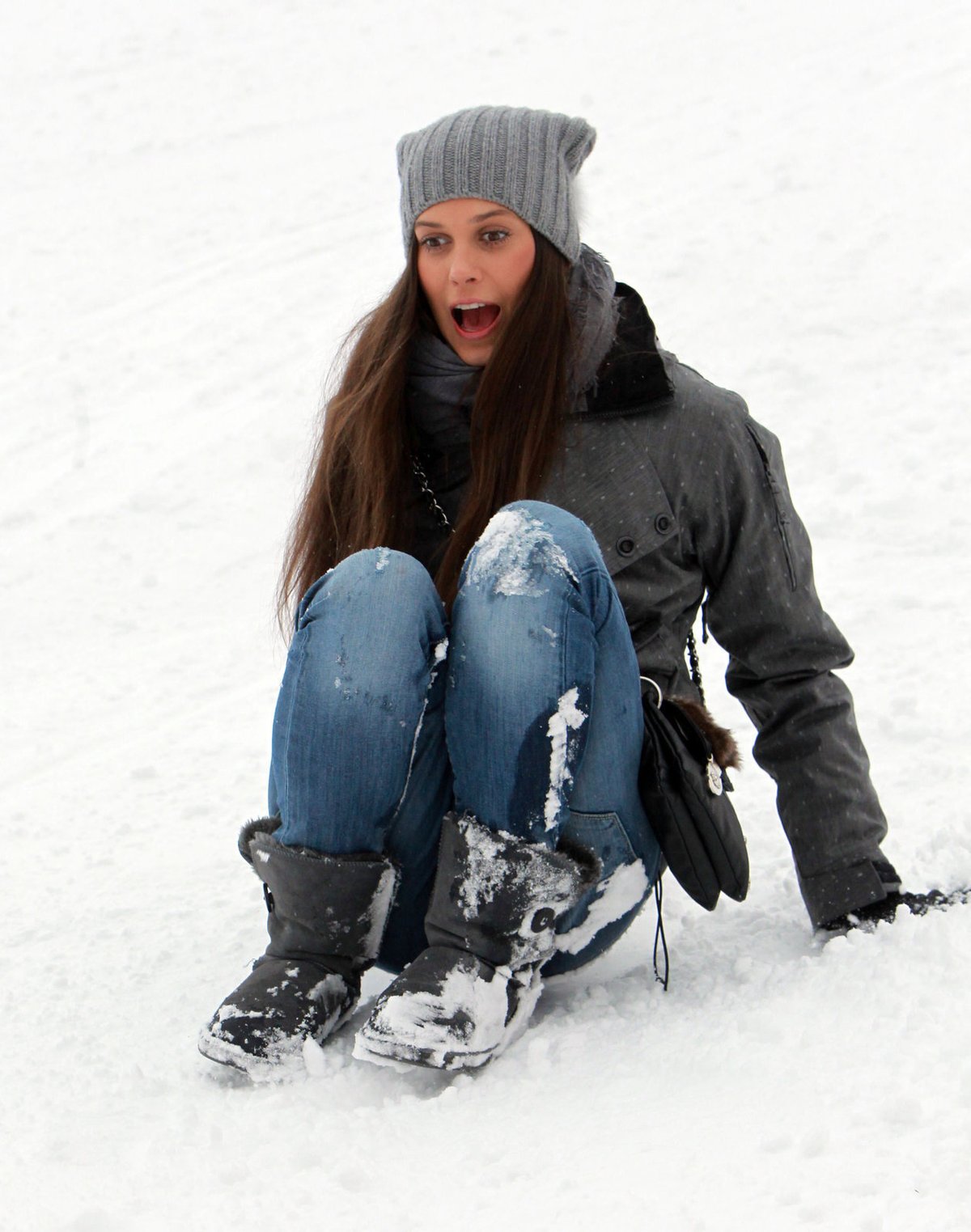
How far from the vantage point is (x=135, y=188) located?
7.85 meters

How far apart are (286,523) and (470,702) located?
9.87ft

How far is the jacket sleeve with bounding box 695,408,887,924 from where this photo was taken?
2041 millimetres

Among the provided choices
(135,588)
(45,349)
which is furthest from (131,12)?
(135,588)

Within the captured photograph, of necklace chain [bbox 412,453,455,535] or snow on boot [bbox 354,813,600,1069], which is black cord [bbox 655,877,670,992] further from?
necklace chain [bbox 412,453,455,535]

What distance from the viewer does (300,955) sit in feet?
6.08

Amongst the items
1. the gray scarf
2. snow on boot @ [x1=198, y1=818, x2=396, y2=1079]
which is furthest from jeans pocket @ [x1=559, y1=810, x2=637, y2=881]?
the gray scarf

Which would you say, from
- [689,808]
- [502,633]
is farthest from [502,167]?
[689,808]

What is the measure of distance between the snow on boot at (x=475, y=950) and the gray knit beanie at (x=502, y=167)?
960 mm

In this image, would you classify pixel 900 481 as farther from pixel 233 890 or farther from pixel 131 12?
pixel 131 12

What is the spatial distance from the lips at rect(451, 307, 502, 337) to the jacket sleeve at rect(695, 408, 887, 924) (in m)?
0.41

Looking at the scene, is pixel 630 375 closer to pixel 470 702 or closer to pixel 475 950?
pixel 470 702

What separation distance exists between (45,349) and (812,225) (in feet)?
10.7

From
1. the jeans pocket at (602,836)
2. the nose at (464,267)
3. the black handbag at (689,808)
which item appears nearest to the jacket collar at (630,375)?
the nose at (464,267)

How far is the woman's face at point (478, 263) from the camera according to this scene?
7.21 ft
